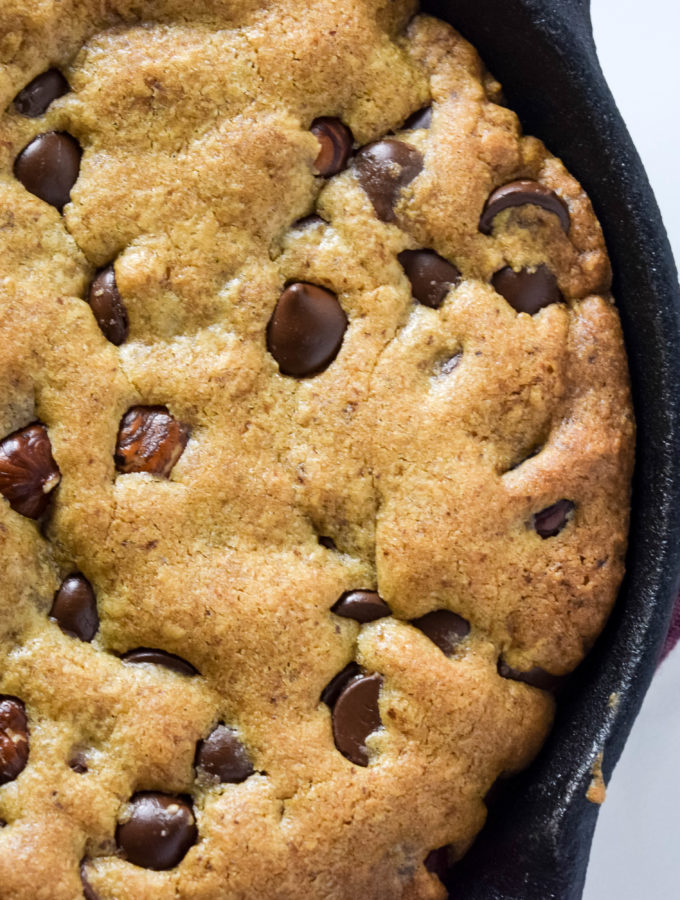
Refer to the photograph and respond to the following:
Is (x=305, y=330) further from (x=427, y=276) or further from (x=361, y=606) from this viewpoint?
(x=361, y=606)

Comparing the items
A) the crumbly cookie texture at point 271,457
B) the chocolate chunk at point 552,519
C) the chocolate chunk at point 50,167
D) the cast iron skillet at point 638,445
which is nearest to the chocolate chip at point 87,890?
the crumbly cookie texture at point 271,457

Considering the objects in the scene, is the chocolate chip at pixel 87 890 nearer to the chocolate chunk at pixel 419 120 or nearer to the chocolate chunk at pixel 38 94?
the chocolate chunk at pixel 38 94

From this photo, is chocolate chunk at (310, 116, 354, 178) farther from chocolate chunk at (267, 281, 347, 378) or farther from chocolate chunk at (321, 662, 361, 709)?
chocolate chunk at (321, 662, 361, 709)

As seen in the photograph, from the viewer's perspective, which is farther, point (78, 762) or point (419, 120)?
point (419, 120)

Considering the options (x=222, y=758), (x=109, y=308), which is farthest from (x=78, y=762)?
(x=109, y=308)

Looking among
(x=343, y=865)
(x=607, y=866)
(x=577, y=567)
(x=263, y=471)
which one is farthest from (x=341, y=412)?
(x=607, y=866)

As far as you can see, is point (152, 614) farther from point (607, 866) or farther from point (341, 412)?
point (607, 866)
